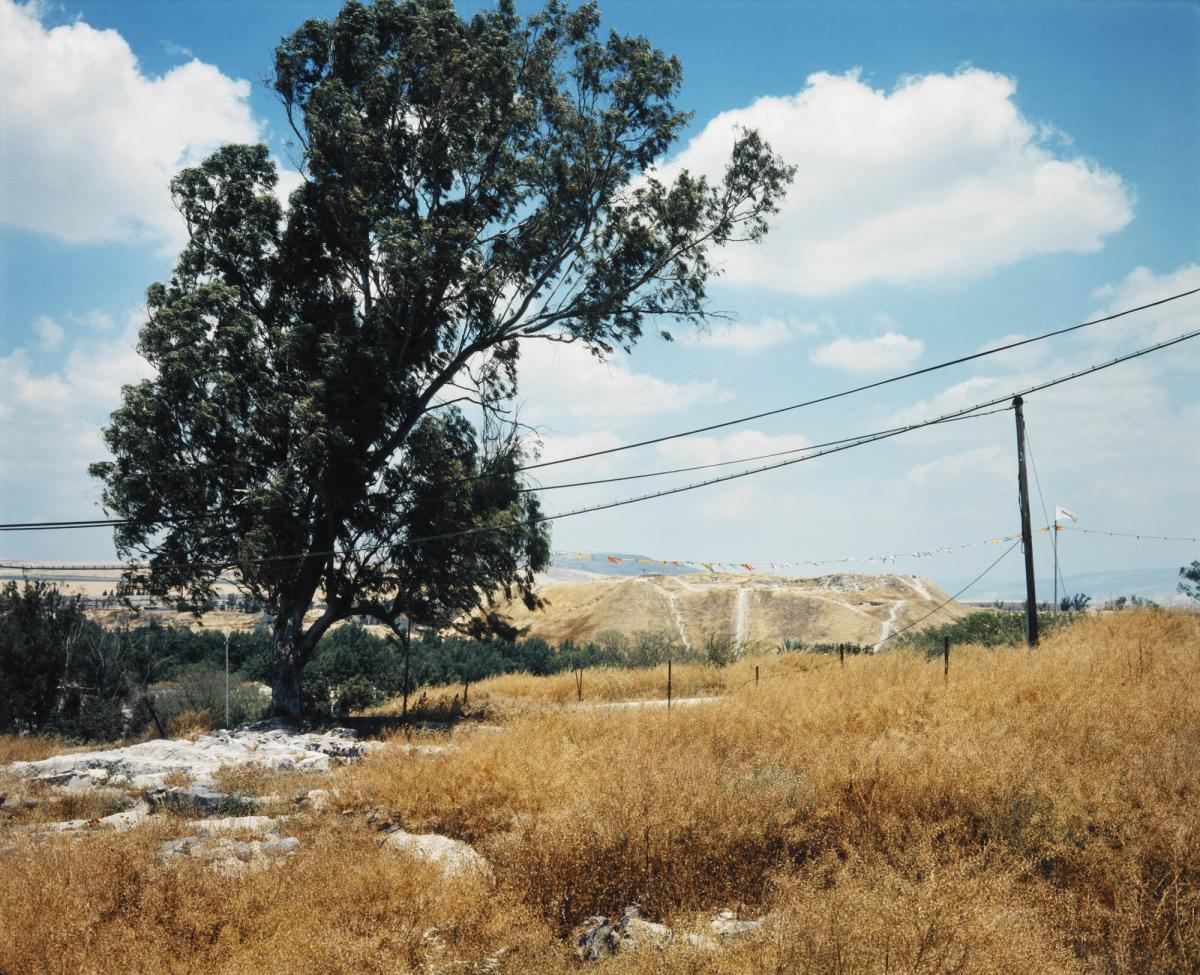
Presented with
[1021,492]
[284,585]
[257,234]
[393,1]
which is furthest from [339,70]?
[1021,492]

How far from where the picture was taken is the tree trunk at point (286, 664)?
73.2ft

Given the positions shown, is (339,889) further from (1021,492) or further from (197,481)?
(1021,492)

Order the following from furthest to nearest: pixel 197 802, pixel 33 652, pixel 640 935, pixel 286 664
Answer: pixel 33 652
pixel 286 664
pixel 197 802
pixel 640 935

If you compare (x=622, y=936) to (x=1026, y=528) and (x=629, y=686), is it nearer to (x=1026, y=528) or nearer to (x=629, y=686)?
(x=1026, y=528)

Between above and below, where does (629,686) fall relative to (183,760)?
below

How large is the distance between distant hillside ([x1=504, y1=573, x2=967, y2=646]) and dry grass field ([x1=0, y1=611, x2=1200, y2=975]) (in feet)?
142

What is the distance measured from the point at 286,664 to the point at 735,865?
18.2 metres

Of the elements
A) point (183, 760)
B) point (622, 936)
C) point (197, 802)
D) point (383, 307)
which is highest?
point (383, 307)

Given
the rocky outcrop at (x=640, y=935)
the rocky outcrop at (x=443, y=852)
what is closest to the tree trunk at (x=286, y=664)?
the rocky outcrop at (x=443, y=852)

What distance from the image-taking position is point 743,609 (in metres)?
60.8

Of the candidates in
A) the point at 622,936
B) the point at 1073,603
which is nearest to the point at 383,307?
the point at 622,936

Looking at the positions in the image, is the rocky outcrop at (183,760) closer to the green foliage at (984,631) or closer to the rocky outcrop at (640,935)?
the rocky outcrop at (640,935)

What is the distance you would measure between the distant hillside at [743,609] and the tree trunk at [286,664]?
31788 millimetres

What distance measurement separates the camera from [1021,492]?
19.2 meters
